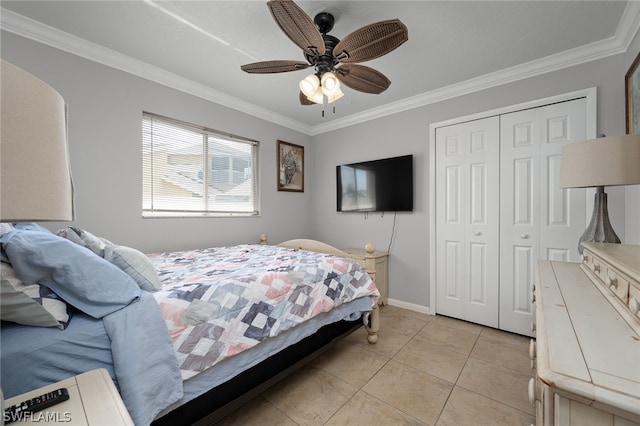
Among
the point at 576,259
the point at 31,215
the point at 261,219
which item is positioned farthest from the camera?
the point at 261,219

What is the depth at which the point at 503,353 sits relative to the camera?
86.1 inches

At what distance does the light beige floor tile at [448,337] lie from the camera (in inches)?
91.0

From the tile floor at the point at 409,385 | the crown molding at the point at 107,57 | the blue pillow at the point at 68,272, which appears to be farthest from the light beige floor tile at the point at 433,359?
the crown molding at the point at 107,57

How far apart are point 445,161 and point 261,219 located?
7.66ft

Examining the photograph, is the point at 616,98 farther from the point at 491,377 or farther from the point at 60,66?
the point at 60,66

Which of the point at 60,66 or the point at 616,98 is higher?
the point at 60,66

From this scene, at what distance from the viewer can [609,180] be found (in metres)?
1.32

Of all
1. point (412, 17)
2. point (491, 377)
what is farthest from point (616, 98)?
point (491, 377)

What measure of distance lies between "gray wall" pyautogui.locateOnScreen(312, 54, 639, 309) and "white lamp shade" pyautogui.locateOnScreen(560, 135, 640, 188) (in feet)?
3.06

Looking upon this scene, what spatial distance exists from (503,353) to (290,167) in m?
3.16

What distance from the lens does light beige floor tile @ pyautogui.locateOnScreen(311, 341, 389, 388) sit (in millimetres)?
1900

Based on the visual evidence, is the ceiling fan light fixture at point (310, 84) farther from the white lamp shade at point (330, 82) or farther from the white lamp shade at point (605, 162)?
the white lamp shade at point (605, 162)

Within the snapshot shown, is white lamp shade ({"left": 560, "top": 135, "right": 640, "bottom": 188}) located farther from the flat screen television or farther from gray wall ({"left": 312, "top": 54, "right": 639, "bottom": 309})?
the flat screen television

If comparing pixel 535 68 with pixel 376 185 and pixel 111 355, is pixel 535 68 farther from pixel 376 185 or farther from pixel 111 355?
pixel 111 355
